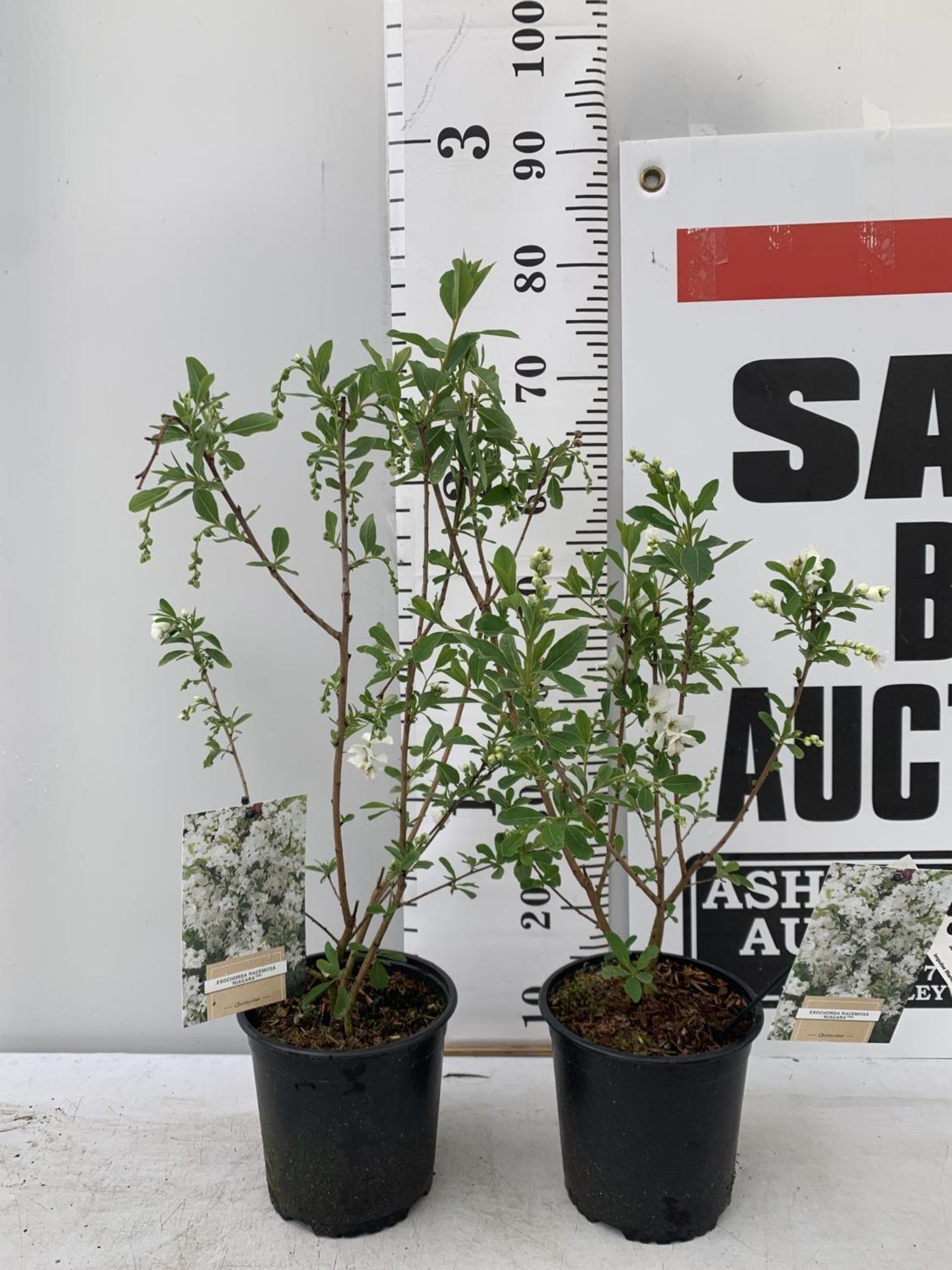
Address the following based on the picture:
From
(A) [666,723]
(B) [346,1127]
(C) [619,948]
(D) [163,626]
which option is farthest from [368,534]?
(B) [346,1127]

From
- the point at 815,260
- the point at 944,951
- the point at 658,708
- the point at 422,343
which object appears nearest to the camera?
the point at 422,343

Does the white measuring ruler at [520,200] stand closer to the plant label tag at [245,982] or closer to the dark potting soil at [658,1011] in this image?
the dark potting soil at [658,1011]

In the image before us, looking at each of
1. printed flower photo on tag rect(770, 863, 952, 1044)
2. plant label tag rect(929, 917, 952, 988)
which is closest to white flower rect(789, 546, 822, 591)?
printed flower photo on tag rect(770, 863, 952, 1044)

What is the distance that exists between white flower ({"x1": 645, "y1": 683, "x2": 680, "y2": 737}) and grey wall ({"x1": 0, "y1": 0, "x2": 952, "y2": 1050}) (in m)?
0.46

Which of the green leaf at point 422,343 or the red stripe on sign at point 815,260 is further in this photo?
the red stripe on sign at point 815,260

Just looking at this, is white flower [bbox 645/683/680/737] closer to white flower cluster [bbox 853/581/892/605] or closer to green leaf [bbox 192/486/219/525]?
white flower cluster [bbox 853/581/892/605]

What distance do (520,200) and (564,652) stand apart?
659 millimetres

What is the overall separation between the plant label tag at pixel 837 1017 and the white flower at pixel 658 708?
32 centimetres

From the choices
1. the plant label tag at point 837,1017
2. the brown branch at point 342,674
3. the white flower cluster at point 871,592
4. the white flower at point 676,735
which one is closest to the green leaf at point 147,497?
the brown branch at point 342,674

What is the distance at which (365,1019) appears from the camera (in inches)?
42.1

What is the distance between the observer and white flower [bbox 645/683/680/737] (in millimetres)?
984

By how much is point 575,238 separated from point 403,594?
0.50 m

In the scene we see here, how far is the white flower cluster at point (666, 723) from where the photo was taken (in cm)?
97

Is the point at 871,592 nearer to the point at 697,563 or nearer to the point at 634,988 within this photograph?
the point at 697,563
